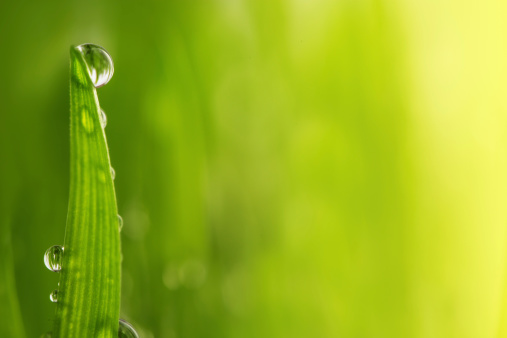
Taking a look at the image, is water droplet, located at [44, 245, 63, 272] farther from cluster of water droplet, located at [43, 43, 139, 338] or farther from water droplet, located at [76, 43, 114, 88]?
water droplet, located at [76, 43, 114, 88]

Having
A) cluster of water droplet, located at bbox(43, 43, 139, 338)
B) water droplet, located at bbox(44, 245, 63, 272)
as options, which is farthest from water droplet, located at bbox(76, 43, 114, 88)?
water droplet, located at bbox(44, 245, 63, 272)

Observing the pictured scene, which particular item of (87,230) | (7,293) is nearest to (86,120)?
(87,230)

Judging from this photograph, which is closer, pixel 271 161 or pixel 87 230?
pixel 87 230

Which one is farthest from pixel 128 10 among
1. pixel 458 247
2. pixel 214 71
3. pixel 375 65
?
pixel 458 247

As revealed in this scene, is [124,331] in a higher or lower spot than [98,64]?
lower

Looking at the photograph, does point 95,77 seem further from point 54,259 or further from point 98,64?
point 54,259

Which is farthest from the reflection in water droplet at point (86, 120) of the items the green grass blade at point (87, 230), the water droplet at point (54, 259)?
the water droplet at point (54, 259)

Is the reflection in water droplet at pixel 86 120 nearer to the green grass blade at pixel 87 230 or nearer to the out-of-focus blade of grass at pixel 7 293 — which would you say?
the green grass blade at pixel 87 230
